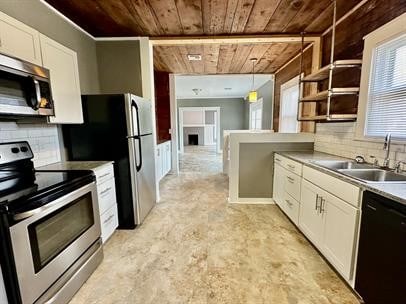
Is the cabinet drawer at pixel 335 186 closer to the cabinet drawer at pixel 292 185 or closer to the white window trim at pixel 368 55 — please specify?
the cabinet drawer at pixel 292 185

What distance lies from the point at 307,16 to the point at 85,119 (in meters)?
2.84

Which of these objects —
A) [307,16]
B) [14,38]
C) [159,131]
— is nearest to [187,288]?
[14,38]

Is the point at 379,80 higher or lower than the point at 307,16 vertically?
lower

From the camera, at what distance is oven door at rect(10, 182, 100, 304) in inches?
46.8

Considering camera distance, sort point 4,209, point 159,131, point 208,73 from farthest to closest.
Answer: point 159,131 < point 208,73 < point 4,209

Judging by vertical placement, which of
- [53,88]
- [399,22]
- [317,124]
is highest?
[399,22]

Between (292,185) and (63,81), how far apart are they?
2.72 m

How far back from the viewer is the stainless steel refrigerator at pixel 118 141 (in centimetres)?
241

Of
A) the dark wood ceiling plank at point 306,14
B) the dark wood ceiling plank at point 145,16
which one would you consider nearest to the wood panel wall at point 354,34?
the dark wood ceiling plank at point 306,14

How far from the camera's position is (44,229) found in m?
1.35

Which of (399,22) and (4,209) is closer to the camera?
(4,209)

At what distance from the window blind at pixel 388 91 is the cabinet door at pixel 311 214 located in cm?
78

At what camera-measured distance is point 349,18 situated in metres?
2.34

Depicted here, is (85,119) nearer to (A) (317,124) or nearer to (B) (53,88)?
(B) (53,88)
